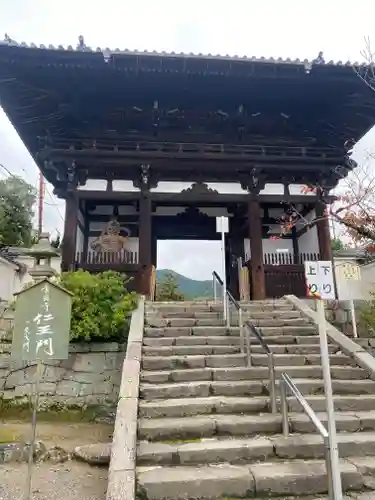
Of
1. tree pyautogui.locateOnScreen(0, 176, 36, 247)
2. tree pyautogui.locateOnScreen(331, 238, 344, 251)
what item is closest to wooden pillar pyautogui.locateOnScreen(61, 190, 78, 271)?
tree pyautogui.locateOnScreen(0, 176, 36, 247)

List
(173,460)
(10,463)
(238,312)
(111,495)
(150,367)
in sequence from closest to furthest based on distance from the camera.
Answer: (111,495) < (173,460) < (10,463) < (150,367) < (238,312)

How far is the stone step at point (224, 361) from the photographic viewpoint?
18.8ft

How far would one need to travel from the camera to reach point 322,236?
392 inches

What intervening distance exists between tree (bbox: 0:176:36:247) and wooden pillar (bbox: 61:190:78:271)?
467 centimetres

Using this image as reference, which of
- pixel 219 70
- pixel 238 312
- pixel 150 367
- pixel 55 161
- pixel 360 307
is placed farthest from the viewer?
pixel 55 161

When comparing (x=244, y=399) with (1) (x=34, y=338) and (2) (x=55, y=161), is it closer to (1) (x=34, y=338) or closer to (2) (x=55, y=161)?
(1) (x=34, y=338)

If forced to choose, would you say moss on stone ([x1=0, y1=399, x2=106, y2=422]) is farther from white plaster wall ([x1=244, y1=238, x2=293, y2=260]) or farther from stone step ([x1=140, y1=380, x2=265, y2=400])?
white plaster wall ([x1=244, y1=238, x2=293, y2=260])

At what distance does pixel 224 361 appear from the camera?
581 centimetres

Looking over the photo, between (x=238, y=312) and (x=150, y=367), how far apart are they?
183 cm

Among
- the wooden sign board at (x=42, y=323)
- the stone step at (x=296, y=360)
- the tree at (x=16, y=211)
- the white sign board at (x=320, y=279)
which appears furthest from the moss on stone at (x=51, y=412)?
the tree at (x=16, y=211)

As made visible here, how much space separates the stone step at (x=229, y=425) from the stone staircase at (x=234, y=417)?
0.04ft

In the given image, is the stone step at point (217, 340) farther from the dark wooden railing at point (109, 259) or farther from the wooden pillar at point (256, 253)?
the dark wooden railing at point (109, 259)

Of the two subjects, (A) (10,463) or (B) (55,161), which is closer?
(A) (10,463)

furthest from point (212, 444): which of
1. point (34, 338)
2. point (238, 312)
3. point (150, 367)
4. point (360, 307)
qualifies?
point (360, 307)
